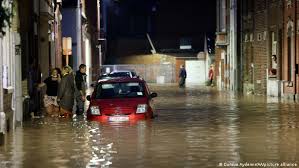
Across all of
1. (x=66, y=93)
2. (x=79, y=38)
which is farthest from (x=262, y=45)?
(x=66, y=93)

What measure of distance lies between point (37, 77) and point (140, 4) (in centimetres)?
6520

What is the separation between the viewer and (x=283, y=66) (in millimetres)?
41812

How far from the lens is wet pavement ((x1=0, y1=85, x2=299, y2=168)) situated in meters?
14.8

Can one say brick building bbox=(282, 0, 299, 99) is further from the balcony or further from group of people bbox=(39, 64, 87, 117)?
the balcony

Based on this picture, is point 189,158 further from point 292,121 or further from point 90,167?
point 292,121

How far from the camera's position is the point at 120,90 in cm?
2447

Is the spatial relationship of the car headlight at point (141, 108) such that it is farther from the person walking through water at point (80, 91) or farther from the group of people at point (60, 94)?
the person walking through water at point (80, 91)

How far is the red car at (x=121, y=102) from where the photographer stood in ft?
75.4

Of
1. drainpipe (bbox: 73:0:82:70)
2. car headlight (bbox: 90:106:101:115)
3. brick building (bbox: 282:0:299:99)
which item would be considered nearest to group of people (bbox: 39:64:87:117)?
car headlight (bbox: 90:106:101:115)

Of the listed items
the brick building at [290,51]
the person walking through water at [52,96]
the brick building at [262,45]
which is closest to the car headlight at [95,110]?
the person walking through water at [52,96]

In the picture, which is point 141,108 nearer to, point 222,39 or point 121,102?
point 121,102

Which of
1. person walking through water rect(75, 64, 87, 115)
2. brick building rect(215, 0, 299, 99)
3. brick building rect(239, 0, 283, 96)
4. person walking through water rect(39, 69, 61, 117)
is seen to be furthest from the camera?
brick building rect(239, 0, 283, 96)

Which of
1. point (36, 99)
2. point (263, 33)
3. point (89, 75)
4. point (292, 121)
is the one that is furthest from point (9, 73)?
point (89, 75)

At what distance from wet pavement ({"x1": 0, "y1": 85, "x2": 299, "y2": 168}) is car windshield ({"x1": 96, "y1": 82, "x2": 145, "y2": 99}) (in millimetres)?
986
